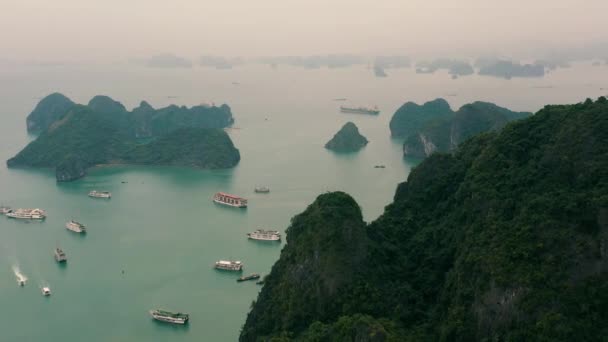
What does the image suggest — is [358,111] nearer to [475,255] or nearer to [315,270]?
[315,270]

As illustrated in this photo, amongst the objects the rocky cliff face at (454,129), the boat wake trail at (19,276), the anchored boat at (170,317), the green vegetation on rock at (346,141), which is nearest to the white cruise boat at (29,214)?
the boat wake trail at (19,276)

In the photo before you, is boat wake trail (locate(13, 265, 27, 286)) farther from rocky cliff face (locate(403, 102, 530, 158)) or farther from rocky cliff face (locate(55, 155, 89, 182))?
rocky cliff face (locate(403, 102, 530, 158))

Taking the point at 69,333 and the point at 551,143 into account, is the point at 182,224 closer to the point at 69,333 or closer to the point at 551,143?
the point at 69,333

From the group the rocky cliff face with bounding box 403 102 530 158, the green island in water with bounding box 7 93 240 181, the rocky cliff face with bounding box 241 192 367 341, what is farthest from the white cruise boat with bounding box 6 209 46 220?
the rocky cliff face with bounding box 403 102 530 158

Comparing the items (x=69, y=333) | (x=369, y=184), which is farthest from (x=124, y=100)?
(x=69, y=333)

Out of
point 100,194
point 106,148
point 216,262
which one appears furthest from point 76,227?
point 106,148

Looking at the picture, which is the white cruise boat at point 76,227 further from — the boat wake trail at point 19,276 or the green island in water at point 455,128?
the green island in water at point 455,128
